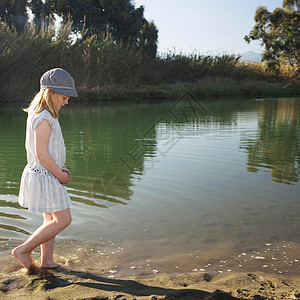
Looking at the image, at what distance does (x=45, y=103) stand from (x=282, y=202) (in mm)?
3128

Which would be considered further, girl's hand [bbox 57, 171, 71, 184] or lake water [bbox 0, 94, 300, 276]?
lake water [bbox 0, 94, 300, 276]

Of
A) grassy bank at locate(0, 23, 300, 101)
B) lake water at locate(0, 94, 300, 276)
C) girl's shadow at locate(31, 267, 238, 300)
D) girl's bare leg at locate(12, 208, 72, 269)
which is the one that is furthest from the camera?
grassy bank at locate(0, 23, 300, 101)

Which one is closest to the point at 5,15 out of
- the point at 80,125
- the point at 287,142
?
the point at 80,125

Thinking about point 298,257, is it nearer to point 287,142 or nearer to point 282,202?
point 282,202

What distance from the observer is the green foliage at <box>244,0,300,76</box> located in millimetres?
34094

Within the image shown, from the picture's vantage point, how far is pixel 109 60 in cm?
2369

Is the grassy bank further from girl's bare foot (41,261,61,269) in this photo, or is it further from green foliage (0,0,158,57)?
girl's bare foot (41,261,61,269)

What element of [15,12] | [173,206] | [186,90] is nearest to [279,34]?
[186,90]

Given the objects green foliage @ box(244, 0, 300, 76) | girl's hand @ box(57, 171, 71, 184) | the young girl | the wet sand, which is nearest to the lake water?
the wet sand

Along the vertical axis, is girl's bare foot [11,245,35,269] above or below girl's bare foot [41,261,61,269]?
above

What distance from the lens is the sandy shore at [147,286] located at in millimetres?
2383

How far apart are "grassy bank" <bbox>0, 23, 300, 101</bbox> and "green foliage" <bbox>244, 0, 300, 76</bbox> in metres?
3.96

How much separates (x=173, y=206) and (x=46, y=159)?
2199 mm

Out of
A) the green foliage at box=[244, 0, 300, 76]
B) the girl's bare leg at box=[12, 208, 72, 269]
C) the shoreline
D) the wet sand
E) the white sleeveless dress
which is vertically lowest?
the wet sand
